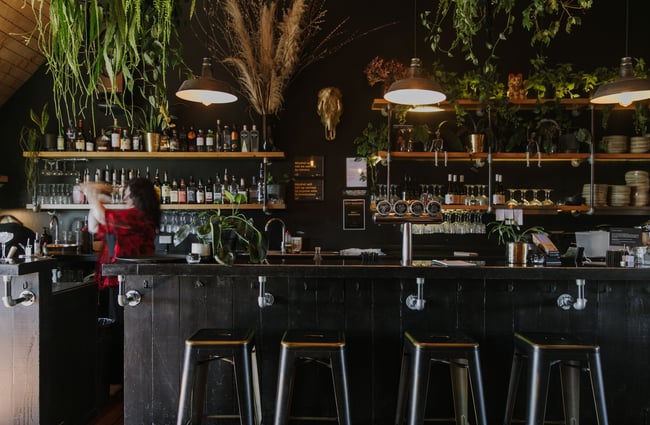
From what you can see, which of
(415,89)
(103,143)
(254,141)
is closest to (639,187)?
(415,89)

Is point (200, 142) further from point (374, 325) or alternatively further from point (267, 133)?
point (374, 325)

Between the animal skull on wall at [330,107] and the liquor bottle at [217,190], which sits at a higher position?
the animal skull on wall at [330,107]

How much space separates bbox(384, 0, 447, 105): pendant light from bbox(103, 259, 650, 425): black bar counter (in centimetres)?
119

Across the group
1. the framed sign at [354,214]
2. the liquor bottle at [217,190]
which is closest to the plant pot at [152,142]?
the liquor bottle at [217,190]

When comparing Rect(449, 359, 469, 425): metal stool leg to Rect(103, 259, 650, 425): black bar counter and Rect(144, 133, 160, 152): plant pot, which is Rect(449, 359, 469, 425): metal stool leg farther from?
Rect(144, 133, 160, 152): plant pot

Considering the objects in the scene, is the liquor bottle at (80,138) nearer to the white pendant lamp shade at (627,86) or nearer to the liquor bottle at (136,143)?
the liquor bottle at (136,143)

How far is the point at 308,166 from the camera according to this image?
16.2ft

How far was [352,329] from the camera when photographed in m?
2.58

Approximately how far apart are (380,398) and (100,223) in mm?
2613

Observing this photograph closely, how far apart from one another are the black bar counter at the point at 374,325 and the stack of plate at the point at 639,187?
2227mm

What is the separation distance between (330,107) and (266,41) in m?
0.90

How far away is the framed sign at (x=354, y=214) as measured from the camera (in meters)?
4.94

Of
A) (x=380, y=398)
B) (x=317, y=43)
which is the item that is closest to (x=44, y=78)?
(x=317, y=43)

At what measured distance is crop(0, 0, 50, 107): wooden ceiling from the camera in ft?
13.1
